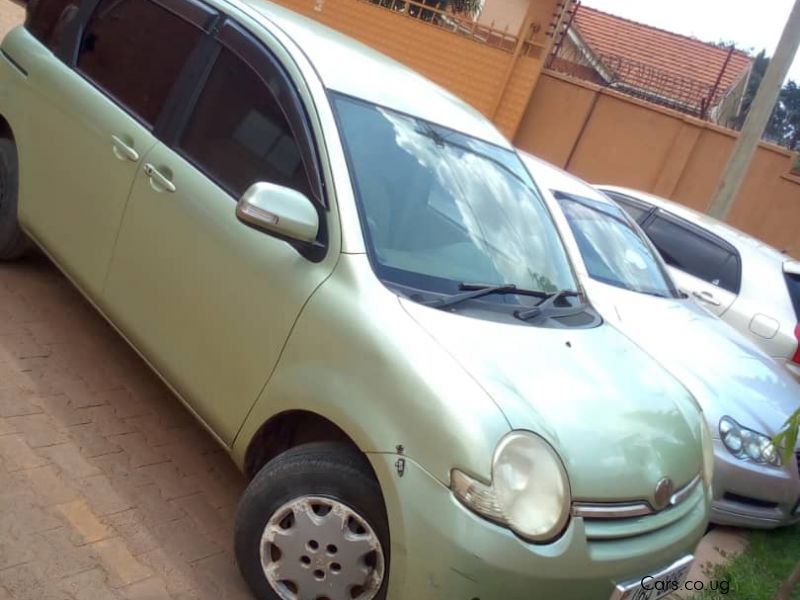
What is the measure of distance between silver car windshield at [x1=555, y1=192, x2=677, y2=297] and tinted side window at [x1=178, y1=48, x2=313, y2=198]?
2.88 m

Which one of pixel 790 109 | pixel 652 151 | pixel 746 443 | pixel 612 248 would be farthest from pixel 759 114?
pixel 790 109

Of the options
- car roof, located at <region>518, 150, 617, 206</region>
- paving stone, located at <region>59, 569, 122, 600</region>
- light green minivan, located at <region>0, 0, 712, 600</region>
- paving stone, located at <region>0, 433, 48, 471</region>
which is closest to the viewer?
light green minivan, located at <region>0, 0, 712, 600</region>

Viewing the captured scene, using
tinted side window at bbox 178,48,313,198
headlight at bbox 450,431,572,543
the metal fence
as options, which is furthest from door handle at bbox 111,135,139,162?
the metal fence

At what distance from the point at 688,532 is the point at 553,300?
105 centimetres

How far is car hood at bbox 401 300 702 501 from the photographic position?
103 inches

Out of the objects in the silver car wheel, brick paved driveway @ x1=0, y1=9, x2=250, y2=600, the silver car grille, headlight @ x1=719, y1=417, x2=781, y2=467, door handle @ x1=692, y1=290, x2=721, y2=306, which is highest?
the silver car grille

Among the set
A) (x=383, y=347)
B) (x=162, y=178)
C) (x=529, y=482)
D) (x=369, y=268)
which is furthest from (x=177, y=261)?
(x=529, y=482)

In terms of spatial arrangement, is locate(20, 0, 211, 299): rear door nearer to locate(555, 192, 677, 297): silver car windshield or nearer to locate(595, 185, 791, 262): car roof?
locate(555, 192, 677, 297): silver car windshield

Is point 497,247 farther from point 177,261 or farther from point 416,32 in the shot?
point 416,32

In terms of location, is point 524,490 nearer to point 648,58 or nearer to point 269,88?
point 269,88

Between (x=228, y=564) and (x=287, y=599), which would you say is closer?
(x=287, y=599)

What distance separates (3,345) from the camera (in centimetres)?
407

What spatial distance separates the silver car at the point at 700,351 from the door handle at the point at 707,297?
934 mm

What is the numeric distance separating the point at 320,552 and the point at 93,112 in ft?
8.08
